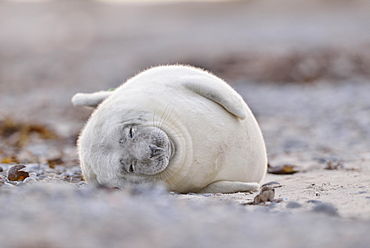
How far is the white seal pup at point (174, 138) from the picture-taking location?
4051 millimetres

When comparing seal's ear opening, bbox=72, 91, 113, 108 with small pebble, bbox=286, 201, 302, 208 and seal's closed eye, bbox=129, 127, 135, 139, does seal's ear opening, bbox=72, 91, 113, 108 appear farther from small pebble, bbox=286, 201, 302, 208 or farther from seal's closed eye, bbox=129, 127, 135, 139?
small pebble, bbox=286, 201, 302, 208

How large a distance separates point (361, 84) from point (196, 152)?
36.1 feet

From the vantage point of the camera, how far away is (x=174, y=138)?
416 cm

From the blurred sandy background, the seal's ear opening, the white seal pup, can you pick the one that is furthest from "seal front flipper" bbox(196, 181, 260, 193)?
the seal's ear opening

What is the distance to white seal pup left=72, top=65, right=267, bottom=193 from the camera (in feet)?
13.3

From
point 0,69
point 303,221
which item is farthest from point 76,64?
point 303,221

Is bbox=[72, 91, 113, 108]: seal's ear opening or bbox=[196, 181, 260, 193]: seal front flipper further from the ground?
bbox=[72, 91, 113, 108]: seal's ear opening

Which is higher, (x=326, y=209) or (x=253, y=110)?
(x=326, y=209)

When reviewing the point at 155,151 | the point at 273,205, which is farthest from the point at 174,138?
the point at 273,205

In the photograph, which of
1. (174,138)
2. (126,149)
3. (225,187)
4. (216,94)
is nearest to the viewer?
(126,149)

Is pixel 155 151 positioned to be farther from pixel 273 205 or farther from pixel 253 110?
pixel 253 110

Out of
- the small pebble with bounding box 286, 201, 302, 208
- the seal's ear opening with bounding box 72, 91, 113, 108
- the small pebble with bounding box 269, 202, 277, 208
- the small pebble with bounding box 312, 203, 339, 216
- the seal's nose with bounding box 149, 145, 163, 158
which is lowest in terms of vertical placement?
the small pebble with bounding box 269, 202, 277, 208

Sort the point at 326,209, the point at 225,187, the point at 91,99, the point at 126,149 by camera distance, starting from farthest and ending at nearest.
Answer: the point at 91,99
the point at 225,187
the point at 126,149
the point at 326,209

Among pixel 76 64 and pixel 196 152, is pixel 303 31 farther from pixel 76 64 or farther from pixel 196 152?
pixel 196 152
